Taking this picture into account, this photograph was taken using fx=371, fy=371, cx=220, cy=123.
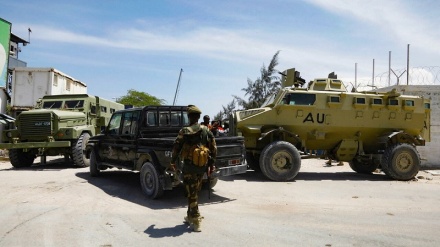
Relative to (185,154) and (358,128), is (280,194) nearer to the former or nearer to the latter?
(185,154)

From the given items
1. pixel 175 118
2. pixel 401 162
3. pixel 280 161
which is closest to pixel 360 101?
pixel 401 162

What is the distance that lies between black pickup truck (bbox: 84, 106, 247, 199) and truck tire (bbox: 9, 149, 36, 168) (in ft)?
12.3

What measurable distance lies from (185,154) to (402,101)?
309 inches

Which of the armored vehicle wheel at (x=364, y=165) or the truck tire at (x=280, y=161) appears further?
the armored vehicle wheel at (x=364, y=165)

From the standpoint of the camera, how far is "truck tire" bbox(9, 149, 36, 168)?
1170cm

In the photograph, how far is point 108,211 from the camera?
577 centimetres

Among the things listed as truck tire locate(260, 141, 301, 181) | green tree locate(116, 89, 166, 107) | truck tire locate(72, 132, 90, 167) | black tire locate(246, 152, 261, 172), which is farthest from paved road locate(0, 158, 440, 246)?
green tree locate(116, 89, 166, 107)

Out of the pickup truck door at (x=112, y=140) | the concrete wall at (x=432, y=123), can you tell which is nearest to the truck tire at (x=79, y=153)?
the pickup truck door at (x=112, y=140)

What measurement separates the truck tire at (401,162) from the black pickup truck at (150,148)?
4762 millimetres

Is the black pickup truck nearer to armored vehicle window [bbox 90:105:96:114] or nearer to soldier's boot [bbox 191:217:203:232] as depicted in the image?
soldier's boot [bbox 191:217:203:232]

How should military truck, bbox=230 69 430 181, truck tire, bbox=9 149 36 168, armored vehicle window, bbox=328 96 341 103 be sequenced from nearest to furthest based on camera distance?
military truck, bbox=230 69 430 181, armored vehicle window, bbox=328 96 341 103, truck tire, bbox=9 149 36 168

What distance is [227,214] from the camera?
5.69 m

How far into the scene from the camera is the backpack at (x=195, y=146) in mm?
4828

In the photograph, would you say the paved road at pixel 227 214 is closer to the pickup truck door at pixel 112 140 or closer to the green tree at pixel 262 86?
the pickup truck door at pixel 112 140
